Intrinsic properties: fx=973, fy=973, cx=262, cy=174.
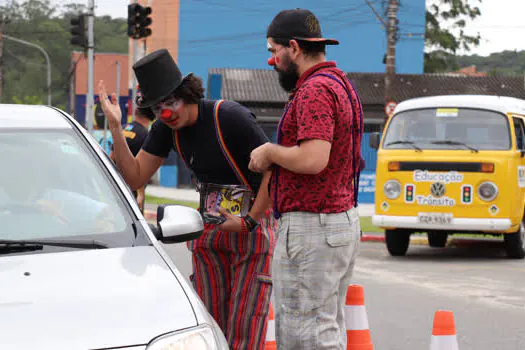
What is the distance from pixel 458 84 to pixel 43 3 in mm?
82536

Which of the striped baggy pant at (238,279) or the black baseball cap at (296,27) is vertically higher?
the black baseball cap at (296,27)

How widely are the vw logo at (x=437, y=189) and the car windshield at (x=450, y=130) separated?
536 mm

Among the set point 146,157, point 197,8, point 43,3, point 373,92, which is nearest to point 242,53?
point 197,8

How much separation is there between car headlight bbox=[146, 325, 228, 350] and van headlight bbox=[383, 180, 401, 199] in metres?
9.70

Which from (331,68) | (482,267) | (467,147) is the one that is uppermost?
(331,68)

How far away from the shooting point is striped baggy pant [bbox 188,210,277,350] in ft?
16.1

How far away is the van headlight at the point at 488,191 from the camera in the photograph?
12.4m

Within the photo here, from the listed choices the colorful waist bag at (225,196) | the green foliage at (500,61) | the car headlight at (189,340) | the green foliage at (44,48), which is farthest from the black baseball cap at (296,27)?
the green foliage at (44,48)

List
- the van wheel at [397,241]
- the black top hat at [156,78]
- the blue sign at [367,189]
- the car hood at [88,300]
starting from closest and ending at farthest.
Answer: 1. the car hood at [88,300]
2. the black top hat at [156,78]
3. the van wheel at [397,241]
4. the blue sign at [367,189]

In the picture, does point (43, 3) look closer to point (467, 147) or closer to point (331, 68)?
point (467, 147)

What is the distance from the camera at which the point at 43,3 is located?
11362 cm

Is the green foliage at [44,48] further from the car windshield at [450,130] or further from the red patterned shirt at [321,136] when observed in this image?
the red patterned shirt at [321,136]

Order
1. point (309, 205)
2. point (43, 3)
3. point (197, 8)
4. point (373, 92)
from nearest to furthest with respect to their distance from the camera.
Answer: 1. point (309, 205)
2. point (373, 92)
3. point (197, 8)
4. point (43, 3)

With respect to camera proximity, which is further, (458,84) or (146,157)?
(458,84)
